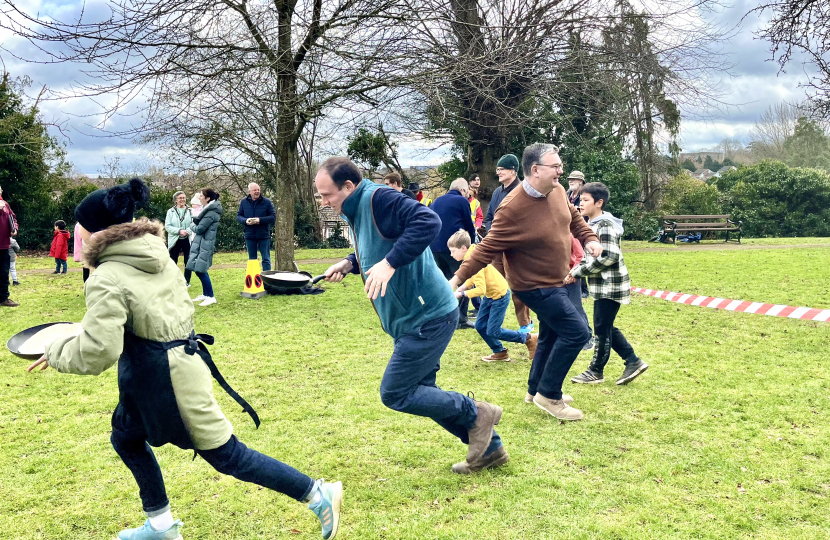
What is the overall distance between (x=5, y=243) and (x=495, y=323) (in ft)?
27.7

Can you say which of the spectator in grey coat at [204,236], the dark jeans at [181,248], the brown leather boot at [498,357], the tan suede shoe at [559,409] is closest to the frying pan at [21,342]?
the tan suede shoe at [559,409]

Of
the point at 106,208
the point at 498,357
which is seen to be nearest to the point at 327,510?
the point at 106,208

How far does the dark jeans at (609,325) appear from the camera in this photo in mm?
5746

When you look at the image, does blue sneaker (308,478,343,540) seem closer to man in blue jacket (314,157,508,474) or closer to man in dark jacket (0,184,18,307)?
man in blue jacket (314,157,508,474)

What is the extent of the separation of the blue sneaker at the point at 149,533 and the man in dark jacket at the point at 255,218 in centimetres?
865

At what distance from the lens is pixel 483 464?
400 centimetres

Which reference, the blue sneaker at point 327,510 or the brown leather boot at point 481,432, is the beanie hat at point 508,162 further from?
the blue sneaker at point 327,510

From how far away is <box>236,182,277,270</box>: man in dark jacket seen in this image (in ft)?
38.2

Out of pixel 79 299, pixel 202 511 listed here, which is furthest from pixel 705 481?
pixel 79 299

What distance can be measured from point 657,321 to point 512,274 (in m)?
5.08

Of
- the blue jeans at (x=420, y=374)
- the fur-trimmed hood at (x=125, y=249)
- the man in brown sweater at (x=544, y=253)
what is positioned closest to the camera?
→ the fur-trimmed hood at (x=125, y=249)

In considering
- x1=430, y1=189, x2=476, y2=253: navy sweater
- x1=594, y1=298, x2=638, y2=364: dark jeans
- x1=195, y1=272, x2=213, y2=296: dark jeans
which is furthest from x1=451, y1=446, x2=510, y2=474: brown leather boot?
x1=195, y1=272, x2=213, y2=296: dark jeans

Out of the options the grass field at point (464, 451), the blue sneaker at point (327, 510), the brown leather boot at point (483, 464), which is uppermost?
the blue sneaker at point (327, 510)

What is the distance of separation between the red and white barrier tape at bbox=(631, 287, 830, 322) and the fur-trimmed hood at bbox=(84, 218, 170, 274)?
7932mm
